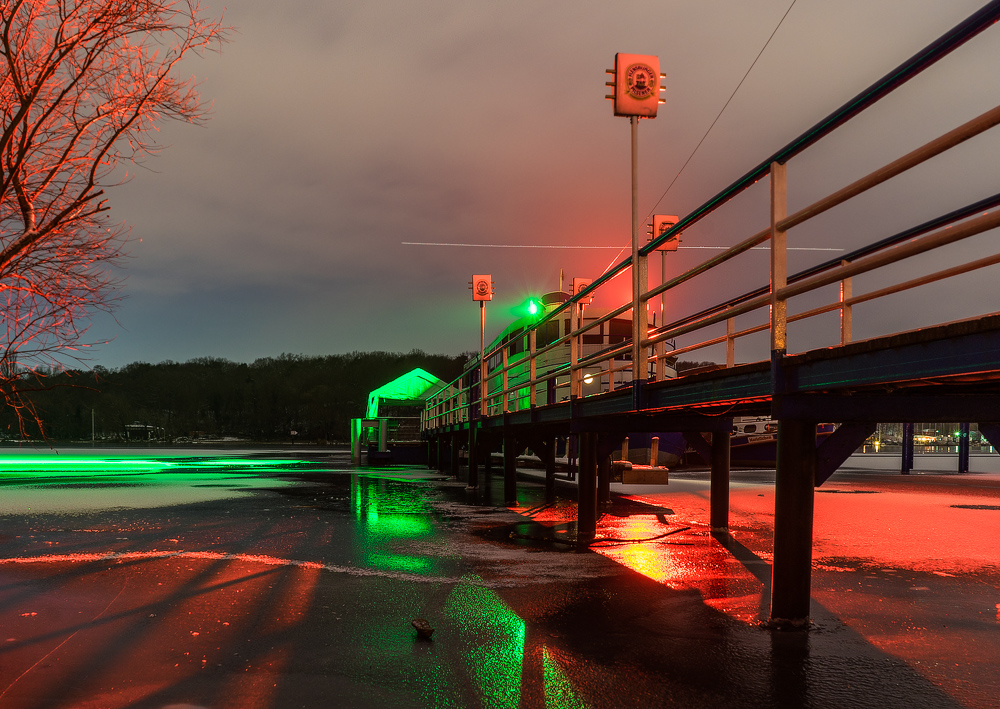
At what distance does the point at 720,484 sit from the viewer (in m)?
11.4

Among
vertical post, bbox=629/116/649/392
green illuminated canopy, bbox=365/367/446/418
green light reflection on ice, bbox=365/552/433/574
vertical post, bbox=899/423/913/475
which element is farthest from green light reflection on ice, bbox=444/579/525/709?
green illuminated canopy, bbox=365/367/446/418

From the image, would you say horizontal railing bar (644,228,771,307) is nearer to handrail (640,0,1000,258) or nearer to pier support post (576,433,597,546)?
handrail (640,0,1000,258)

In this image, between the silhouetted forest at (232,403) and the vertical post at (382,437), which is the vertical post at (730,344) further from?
the silhouetted forest at (232,403)

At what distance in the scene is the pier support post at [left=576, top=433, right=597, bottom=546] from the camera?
34.7 ft

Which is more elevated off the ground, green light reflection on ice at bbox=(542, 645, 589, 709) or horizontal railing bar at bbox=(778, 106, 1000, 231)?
horizontal railing bar at bbox=(778, 106, 1000, 231)

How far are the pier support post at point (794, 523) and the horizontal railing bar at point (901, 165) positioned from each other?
62.6 inches

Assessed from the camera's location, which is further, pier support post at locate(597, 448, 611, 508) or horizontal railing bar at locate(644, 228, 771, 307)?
pier support post at locate(597, 448, 611, 508)

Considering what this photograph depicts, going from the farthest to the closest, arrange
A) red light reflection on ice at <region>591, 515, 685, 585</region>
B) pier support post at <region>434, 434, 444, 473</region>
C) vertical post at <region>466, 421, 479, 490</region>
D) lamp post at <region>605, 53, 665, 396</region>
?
pier support post at <region>434, 434, 444, 473</region>, vertical post at <region>466, 421, 479, 490</region>, lamp post at <region>605, 53, 665, 396</region>, red light reflection on ice at <region>591, 515, 685, 585</region>

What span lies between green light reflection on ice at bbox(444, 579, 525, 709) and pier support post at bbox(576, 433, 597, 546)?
11.9 ft

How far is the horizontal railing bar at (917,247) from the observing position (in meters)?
3.40

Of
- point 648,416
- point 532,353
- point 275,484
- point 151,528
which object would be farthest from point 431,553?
point 275,484

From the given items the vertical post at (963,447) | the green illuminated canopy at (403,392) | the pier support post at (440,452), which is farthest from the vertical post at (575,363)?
the vertical post at (963,447)

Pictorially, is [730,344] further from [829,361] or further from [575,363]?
[829,361]

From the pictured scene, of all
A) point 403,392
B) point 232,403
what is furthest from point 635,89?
point 232,403
